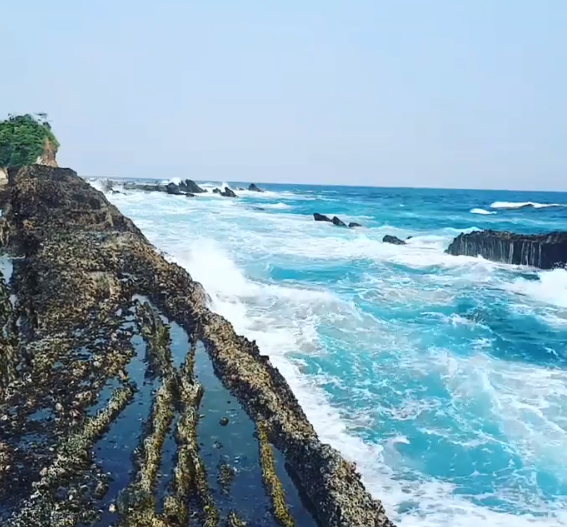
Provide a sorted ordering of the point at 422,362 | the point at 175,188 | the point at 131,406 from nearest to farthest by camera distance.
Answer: the point at 131,406, the point at 422,362, the point at 175,188

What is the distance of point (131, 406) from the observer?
1250 cm

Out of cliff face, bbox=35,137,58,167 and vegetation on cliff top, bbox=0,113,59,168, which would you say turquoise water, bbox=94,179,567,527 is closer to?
vegetation on cliff top, bbox=0,113,59,168

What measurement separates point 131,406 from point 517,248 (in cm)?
3315

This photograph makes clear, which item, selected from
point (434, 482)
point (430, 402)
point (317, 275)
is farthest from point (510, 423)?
point (317, 275)

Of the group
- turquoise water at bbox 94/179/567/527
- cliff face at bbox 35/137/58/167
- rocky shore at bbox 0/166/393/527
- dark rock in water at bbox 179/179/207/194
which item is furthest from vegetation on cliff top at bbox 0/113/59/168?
dark rock in water at bbox 179/179/207/194

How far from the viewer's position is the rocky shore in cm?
910

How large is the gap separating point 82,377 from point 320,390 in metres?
6.45

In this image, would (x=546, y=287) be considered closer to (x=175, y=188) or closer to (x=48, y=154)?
(x=48, y=154)

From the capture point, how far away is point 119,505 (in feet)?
28.8

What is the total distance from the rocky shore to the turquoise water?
5.77 feet

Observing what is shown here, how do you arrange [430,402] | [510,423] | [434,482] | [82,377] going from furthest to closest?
1. [430,402]
2. [510,423]
3. [82,377]
4. [434,482]

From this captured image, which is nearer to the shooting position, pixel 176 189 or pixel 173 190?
pixel 173 190

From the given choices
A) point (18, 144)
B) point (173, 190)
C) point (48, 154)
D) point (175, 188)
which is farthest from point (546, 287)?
point (175, 188)

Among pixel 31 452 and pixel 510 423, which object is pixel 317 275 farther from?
pixel 31 452
